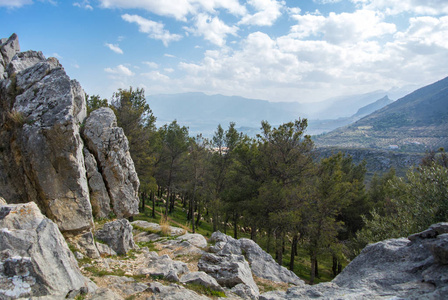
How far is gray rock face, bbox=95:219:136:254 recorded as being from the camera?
14508 mm

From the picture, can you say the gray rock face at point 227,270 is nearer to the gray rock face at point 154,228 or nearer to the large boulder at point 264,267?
the large boulder at point 264,267

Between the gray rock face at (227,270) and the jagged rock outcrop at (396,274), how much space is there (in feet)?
14.6

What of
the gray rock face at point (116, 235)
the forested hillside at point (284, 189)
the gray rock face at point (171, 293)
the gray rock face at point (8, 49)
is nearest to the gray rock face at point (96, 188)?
the gray rock face at point (116, 235)

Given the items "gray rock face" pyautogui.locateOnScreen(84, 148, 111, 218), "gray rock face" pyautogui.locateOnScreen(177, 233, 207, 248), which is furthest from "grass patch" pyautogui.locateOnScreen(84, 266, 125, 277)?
"gray rock face" pyautogui.locateOnScreen(177, 233, 207, 248)

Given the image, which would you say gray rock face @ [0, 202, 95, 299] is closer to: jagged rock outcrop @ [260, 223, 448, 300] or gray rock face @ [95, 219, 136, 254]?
jagged rock outcrop @ [260, 223, 448, 300]

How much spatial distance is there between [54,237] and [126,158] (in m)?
11.8

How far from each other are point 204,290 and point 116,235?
6.92m

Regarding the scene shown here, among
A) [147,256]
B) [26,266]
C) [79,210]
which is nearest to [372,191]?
[147,256]

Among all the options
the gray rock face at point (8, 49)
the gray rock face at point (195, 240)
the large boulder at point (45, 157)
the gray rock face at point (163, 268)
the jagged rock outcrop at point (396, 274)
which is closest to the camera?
the jagged rock outcrop at point (396, 274)

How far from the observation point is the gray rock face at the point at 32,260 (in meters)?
6.17

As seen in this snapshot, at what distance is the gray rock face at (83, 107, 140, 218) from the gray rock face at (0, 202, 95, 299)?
9107 mm

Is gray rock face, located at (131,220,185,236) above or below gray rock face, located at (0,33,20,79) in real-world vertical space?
below

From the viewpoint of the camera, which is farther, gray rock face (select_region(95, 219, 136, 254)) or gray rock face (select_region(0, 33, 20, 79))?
gray rock face (select_region(0, 33, 20, 79))

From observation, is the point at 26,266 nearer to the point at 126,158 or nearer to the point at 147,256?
the point at 147,256
